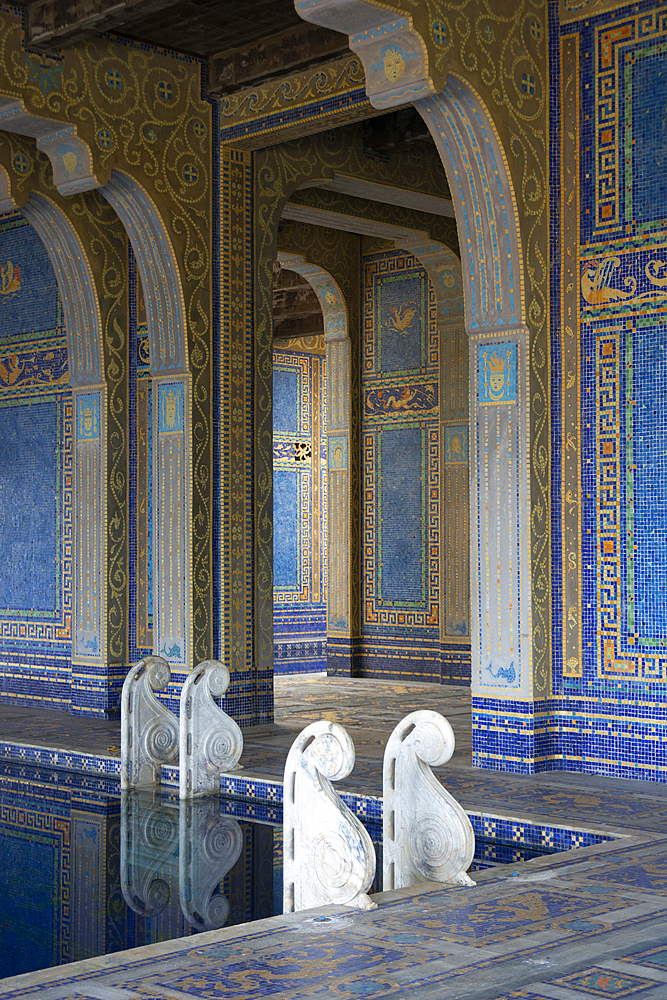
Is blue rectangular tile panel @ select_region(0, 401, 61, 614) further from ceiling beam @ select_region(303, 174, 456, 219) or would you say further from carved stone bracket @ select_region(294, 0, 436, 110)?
carved stone bracket @ select_region(294, 0, 436, 110)

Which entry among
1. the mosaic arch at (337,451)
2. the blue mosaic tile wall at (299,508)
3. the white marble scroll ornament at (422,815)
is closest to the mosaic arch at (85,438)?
the mosaic arch at (337,451)

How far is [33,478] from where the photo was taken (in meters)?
10.8

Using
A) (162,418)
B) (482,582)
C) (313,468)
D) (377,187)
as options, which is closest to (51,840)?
(482,582)

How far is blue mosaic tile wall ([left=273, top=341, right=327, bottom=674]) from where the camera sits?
47.4 ft

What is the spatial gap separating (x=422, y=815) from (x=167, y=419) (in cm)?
473

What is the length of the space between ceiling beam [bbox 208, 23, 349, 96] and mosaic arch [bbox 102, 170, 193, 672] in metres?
1.04

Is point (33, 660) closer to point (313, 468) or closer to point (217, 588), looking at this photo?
point (217, 588)

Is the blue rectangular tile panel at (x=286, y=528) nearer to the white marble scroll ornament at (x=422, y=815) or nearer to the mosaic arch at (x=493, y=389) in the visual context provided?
the mosaic arch at (x=493, y=389)

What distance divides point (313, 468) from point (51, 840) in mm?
8905

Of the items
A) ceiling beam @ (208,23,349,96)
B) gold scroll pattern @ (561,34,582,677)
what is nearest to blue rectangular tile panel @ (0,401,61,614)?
ceiling beam @ (208,23,349,96)

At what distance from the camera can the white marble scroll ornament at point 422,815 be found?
181 inches

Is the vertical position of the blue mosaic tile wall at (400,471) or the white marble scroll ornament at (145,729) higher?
the blue mosaic tile wall at (400,471)

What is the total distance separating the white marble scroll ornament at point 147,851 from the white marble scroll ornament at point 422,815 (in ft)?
3.44

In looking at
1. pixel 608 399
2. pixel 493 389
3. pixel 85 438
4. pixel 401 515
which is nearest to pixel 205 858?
pixel 493 389
